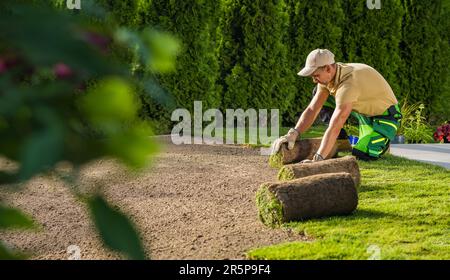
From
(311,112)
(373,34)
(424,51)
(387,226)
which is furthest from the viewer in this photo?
(424,51)

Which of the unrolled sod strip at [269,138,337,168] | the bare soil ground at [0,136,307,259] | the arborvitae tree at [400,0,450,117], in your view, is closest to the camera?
the bare soil ground at [0,136,307,259]

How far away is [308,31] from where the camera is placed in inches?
388

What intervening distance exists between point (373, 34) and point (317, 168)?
213 inches

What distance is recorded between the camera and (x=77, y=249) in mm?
4098

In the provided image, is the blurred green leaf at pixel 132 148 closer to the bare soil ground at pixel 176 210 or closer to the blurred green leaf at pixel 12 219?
the blurred green leaf at pixel 12 219

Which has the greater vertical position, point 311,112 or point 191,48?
point 191,48

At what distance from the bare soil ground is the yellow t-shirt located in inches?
38.3

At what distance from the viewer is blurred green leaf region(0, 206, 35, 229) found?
0.91 meters


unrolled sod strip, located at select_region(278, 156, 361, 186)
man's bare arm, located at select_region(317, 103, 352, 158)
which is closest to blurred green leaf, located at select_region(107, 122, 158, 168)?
Answer: unrolled sod strip, located at select_region(278, 156, 361, 186)

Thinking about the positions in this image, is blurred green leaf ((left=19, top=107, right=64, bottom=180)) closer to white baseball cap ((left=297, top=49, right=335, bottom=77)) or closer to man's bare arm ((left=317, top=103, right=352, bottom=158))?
man's bare arm ((left=317, top=103, right=352, bottom=158))

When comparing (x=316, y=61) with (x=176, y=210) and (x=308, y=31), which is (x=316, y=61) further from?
(x=308, y=31)

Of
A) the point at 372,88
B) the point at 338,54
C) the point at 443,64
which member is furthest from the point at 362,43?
the point at 372,88

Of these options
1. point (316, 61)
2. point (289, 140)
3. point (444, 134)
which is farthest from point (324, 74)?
point (444, 134)
